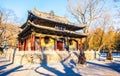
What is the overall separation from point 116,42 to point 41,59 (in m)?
34.1

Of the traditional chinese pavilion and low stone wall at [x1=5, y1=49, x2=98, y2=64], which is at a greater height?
the traditional chinese pavilion

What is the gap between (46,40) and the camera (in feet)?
77.3

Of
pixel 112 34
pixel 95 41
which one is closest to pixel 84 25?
pixel 95 41

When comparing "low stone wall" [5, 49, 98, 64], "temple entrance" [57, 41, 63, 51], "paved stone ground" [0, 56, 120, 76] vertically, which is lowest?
"paved stone ground" [0, 56, 120, 76]

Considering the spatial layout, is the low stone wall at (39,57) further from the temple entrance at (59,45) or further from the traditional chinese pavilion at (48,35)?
the temple entrance at (59,45)

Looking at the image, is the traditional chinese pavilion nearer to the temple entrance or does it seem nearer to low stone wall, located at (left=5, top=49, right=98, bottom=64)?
the temple entrance

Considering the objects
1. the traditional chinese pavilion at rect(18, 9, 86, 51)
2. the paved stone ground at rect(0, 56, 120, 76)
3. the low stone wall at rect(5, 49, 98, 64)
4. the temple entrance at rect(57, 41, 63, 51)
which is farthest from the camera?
the temple entrance at rect(57, 41, 63, 51)

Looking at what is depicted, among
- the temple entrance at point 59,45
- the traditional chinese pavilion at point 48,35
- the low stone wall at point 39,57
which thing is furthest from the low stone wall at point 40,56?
the temple entrance at point 59,45

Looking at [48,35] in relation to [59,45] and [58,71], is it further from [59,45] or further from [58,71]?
[58,71]

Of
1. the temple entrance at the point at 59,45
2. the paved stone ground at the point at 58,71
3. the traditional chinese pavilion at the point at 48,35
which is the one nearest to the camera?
the paved stone ground at the point at 58,71

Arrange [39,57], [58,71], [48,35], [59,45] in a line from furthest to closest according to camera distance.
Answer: [59,45], [48,35], [39,57], [58,71]

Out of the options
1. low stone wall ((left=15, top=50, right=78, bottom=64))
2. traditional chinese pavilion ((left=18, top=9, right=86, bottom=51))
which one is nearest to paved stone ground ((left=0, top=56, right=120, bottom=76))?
low stone wall ((left=15, top=50, right=78, bottom=64))

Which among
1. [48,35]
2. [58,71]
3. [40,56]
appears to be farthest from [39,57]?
[58,71]

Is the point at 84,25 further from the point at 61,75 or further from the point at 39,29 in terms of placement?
the point at 61,75
